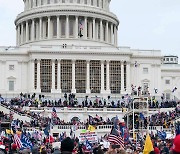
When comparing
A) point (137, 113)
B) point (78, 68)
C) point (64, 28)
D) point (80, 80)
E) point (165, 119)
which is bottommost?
point (165, 119)

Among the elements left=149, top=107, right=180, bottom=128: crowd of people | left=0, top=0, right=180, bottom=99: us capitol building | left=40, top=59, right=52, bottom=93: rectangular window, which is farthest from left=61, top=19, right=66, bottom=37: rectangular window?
left=149, top=107, right=180, bottom=128: crowd of people

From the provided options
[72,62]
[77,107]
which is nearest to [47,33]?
[72,62]

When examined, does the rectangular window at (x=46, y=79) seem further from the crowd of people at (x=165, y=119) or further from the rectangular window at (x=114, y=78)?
the crowd of people at (x=165, y=119)

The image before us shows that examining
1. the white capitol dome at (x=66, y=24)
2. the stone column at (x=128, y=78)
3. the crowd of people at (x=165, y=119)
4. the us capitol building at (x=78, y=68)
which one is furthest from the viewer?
the white capitol dome at (x=66, y=24)

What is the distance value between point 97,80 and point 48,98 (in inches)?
369

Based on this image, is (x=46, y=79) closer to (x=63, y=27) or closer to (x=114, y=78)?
(x=114, y=78)

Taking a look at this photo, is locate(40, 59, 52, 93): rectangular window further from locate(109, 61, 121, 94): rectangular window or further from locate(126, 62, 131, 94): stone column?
locate(126, 62, 131, 94): stone column

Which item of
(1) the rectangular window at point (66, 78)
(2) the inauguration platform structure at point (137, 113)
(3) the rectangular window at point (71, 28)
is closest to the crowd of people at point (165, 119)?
(2) the inauguration platform structure at point (137, 113)

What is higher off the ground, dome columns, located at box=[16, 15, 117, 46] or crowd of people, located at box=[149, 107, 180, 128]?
dome columns, located at box=[16, 15, 117, 46]

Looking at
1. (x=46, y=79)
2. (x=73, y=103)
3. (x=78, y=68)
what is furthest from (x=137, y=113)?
(x=78, y=68)

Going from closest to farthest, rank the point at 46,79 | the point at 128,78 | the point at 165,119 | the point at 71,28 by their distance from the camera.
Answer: the point at 165,119, the point at 46,79, the point at 128,78, the point at 71,28

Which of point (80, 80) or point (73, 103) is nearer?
point (73, 103)

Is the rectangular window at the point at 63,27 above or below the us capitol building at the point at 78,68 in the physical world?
above

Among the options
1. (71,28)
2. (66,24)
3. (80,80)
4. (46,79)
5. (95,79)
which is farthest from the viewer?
(71,28)
